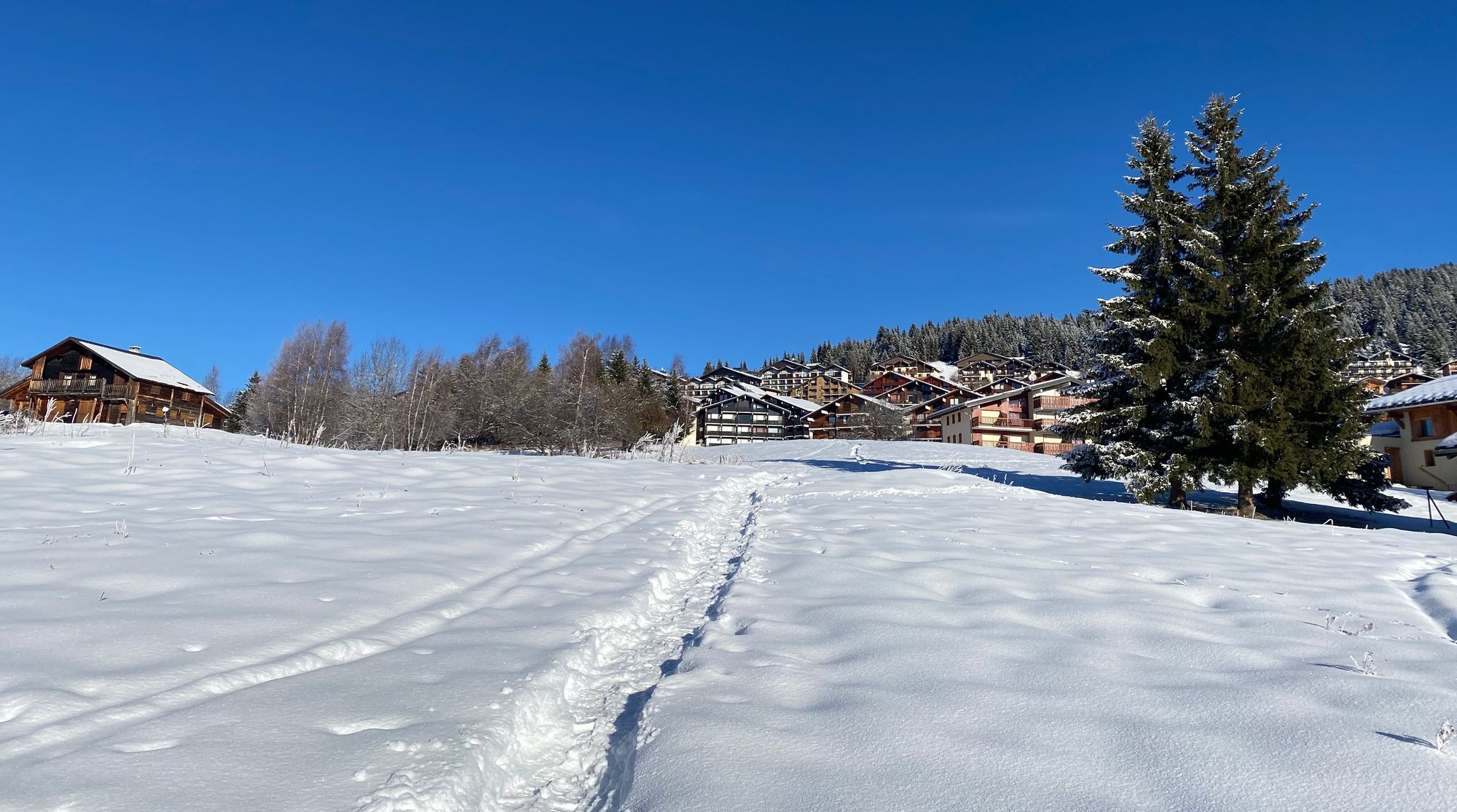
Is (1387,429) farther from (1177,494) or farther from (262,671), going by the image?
(262,671)

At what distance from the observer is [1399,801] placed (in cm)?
250

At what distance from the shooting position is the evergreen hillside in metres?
129

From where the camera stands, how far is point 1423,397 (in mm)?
31078

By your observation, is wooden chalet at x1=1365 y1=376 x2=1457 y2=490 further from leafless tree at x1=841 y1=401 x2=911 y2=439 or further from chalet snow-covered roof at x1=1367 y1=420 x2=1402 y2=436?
leafless tree at x1=841 y1=401 x2=911 y2=439

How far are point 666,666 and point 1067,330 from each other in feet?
548

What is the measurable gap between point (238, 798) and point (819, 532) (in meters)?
7.88

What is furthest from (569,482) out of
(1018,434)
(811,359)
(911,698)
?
(811,359)

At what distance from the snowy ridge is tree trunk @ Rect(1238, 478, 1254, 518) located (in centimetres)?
1583

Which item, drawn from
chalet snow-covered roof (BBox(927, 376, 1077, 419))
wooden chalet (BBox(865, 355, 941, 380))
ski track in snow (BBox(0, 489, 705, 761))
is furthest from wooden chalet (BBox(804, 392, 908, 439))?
ski track in snow (BBox(0, 489, 705, 761))

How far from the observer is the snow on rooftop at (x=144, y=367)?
43.6m

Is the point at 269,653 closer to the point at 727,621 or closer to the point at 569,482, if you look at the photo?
the point at 727,621

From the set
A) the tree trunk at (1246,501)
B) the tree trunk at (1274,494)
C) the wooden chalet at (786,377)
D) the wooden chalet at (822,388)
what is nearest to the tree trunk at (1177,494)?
the tree trunk at (1246,501)

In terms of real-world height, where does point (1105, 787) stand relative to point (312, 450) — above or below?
below

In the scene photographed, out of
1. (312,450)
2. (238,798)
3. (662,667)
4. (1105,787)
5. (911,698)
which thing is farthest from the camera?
(312,450)
